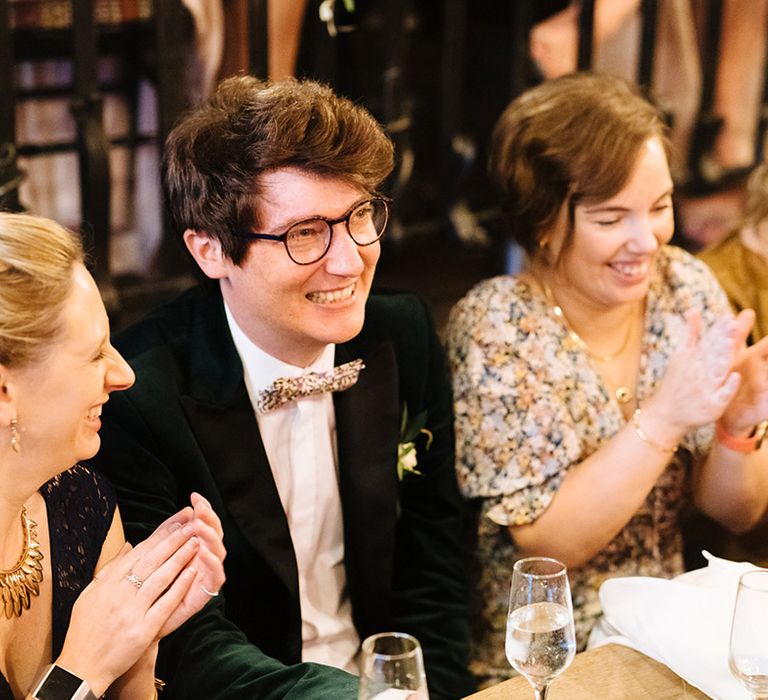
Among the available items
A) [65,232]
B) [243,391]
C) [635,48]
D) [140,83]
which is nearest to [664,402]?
[243,391]

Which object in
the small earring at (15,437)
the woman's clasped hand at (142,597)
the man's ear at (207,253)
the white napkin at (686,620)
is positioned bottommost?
the white napkin at (686,620)

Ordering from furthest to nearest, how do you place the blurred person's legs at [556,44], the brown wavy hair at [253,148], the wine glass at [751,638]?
the blurred person's legs at [556,44] → the brown wavy hair at [253,148] → the wine glass at [751,638]

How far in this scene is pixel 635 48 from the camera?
420cm

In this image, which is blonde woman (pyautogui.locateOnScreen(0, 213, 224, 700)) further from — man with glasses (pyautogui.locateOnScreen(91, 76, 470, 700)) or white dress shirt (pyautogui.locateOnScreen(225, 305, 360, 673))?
white dress shirt (pyautogui.locateOnScreen(225, 305, 360, 673))

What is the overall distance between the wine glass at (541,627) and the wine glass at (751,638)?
195 millimetres

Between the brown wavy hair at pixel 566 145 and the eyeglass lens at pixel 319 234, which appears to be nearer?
the eyeglass lens at pixel 319 234

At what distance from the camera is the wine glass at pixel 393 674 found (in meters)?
1.27

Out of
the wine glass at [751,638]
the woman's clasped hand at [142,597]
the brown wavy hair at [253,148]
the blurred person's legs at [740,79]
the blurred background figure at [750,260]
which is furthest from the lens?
the blurred person's legs at [740,79]

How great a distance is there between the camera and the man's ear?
193 centimetres

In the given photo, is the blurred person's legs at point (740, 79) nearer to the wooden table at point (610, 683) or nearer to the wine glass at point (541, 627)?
the wooden table at point (610, 683)

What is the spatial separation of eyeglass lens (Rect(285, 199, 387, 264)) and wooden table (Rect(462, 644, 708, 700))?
0.71 meters

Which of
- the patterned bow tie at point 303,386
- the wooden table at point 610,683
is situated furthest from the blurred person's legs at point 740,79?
the wooden table at point 610,683

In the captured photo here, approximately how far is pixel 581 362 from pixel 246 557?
774mm

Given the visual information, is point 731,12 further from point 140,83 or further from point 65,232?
point 65,232
